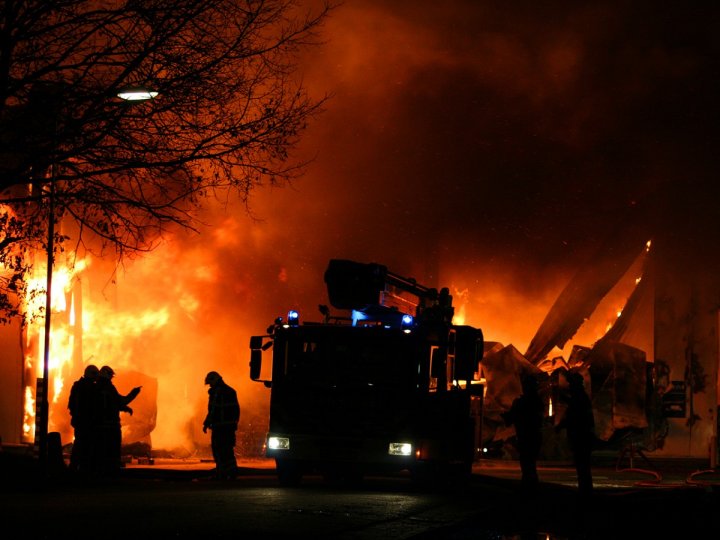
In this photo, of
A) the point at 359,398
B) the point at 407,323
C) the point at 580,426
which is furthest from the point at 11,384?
the point at 580,426

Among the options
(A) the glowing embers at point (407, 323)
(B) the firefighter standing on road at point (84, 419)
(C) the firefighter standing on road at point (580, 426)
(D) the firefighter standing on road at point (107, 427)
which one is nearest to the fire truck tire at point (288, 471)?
→ (A) the glowing embers at point (407, 323)

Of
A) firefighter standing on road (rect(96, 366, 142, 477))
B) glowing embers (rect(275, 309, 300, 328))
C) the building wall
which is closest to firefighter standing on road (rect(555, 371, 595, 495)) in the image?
glowing embers (rect(275, 309, 300, 328))

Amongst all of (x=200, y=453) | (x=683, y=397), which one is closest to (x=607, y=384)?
(x=683, y=397)

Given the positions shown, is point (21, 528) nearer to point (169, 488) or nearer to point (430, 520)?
point (430, 520)

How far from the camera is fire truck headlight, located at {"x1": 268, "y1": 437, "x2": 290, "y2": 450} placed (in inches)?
659

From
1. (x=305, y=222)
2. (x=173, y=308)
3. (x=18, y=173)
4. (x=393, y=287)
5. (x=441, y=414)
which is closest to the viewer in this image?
(x=18, y=173)

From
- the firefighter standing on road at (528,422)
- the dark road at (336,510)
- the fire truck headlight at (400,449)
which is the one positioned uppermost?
the firefighter standing on road at (528,422)

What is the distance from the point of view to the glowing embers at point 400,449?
16328 millimetres

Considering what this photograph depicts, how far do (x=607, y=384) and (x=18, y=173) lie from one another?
62.4ft

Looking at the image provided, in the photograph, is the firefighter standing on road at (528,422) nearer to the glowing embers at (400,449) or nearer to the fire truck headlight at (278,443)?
the glowing embers at (400,449)

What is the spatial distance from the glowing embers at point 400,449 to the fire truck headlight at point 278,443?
1493mm

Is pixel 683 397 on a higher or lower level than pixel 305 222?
lower

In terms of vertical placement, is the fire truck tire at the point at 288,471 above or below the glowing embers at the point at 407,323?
below

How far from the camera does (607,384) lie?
29547 mm
